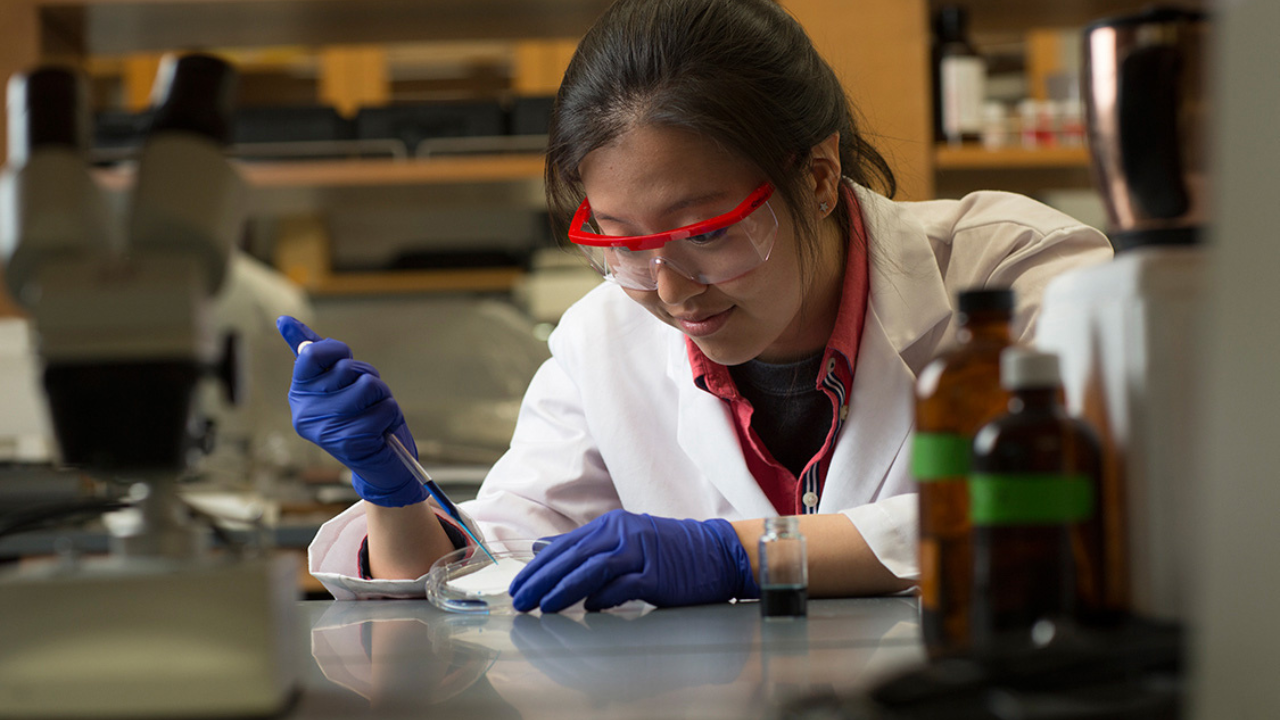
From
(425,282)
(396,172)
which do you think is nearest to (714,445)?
(396,172)

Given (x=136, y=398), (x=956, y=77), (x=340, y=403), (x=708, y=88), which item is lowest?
(x=340, y=403)

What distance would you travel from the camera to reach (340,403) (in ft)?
4.11

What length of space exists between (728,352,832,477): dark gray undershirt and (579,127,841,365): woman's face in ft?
0.43

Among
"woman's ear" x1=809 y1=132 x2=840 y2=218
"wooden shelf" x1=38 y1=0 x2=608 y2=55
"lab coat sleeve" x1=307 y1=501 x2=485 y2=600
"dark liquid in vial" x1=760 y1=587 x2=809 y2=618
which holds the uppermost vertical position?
"wooden shelf" x1=38 y1=0 x2=608 y2=55

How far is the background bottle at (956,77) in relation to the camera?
263cm

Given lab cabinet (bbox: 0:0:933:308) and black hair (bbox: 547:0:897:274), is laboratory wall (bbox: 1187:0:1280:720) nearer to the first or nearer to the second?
black hair (bbox: 547:0:897:274)

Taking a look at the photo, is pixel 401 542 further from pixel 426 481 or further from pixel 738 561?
pixel 738 561

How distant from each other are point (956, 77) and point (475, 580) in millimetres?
2042

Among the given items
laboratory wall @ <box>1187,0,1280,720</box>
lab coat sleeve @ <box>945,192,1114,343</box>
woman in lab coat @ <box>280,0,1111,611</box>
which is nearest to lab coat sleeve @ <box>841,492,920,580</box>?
woman in lab coat @ <box>280,0,1111,611</box>

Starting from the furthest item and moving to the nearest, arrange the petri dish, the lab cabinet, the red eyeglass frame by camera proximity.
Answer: the lab cabinet, the red eyeglass frame, the petri dish

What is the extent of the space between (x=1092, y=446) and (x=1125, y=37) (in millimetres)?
243

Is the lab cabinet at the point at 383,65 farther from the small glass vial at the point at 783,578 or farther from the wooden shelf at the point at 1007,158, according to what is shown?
the small glass vial at the point at 783,578

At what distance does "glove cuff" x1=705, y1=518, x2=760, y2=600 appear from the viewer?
3.82ft

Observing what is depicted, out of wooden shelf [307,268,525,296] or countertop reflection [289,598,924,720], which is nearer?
countertop reflection [289,598,924,720]
